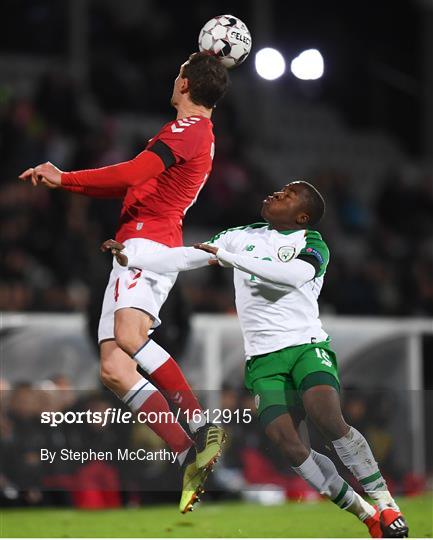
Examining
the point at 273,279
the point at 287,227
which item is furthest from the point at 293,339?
the point at 287,227

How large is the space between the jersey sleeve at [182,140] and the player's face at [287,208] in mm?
501

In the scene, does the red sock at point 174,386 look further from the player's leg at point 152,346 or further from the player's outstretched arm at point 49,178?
the player's outstretched arm at point 49,178

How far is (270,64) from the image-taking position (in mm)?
8461

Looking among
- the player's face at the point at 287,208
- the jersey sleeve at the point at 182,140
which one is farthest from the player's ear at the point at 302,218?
the jersey sleeve at the point at 182,140

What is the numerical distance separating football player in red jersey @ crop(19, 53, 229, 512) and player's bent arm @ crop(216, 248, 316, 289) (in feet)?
1.71

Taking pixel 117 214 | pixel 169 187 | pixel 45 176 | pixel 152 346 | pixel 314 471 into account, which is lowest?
pixel 314 471

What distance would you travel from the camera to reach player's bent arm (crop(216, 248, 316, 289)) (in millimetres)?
7473

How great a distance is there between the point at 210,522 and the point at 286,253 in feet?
9.66

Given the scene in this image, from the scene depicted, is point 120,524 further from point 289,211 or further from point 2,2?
point 2,2

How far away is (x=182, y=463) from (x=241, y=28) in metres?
2.51

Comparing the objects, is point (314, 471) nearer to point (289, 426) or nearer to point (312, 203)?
point (289, 426)

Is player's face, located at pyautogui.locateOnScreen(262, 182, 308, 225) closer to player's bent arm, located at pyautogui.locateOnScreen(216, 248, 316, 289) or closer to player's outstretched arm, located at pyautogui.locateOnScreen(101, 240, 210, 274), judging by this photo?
player's bent arm, located at pyautogui.locateOnScreen(216, 248, 316, 289)

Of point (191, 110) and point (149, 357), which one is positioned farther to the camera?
point (191, 110)

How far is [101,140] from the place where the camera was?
1511 centimetres
